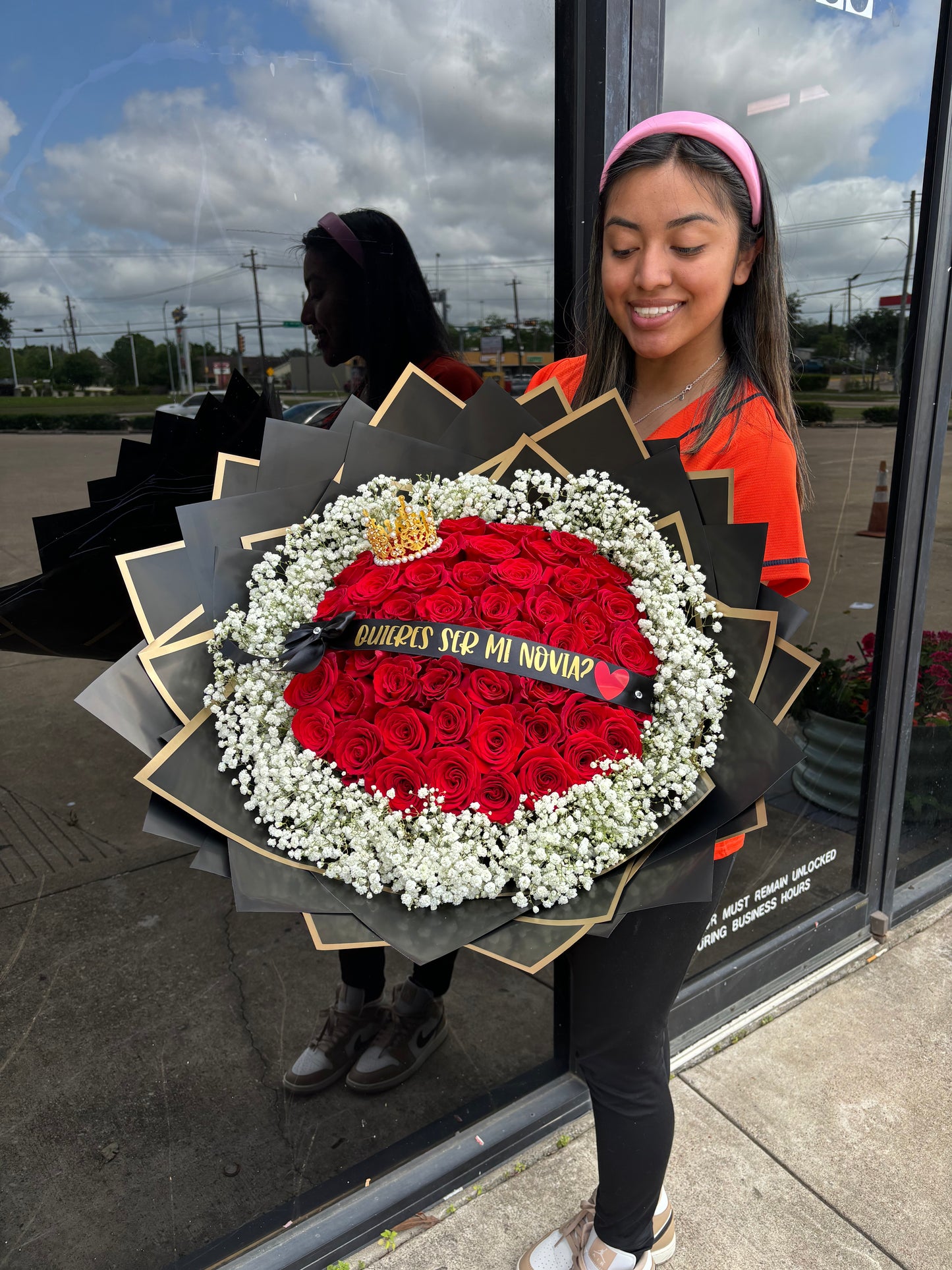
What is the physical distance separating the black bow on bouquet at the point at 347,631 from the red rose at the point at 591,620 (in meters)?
0.17

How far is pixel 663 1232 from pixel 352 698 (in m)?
1.51

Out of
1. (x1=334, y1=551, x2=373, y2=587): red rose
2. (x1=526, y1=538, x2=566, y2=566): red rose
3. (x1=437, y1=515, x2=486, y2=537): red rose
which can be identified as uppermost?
(x1=437, y1=515, x2=486, y2=537): red rose

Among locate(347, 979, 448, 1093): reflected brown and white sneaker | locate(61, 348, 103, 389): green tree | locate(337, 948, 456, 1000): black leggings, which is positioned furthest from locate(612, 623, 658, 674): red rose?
locate(347, 979, 448, 1093): reflected brown and white sneaker

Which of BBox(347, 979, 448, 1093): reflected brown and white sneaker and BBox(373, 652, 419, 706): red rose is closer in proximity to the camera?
BBox(373, 652, 419, 706): red rose

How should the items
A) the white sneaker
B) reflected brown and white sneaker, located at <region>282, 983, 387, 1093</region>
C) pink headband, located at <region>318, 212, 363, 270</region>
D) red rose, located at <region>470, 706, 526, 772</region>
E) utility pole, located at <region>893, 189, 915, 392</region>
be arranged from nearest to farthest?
red rose, located at <region>470, 706, 526, 772</region> → pink headband, located at <region>318, 212, 363, 270</region> → the white sneaker → reflected brown and white sneaker, located at <region>282, 983, 387, 1093</region> → utility pole, located at <region>893, 189, 915, 392</region>

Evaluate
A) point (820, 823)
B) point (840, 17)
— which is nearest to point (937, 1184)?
point (820, 823)

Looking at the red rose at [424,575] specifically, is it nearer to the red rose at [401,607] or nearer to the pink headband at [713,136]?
the red rose at [401,607]

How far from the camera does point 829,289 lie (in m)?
2.41

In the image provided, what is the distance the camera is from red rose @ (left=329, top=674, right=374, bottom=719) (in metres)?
1.15

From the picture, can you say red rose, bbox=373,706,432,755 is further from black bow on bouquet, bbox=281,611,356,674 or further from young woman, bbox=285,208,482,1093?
young woman, bbox=285,208,482,1093

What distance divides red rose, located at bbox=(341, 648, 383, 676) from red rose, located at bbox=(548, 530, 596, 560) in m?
0.31

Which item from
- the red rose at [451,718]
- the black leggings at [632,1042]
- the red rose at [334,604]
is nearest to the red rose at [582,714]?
the red rose at [451,718]

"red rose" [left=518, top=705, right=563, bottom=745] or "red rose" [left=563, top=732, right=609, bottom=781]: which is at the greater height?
"red rose" [left=518, top=705, right=563, bottom=745]

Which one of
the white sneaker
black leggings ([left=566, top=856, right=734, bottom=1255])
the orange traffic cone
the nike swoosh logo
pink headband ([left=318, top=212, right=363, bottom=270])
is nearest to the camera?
black leggings ([left=566, top=856, right=734, bottom=1255])
